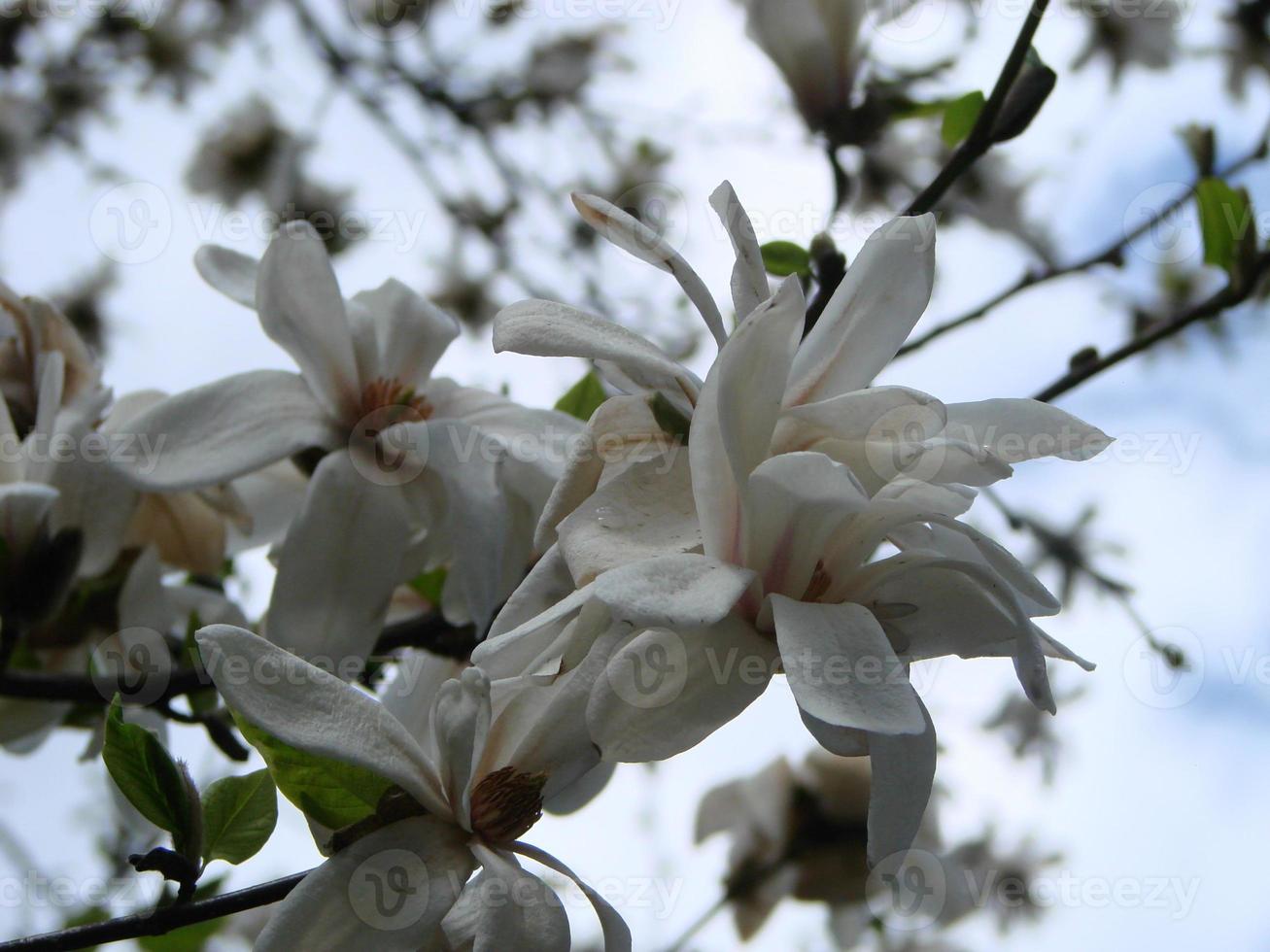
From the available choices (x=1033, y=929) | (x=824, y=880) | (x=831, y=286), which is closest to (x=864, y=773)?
(x=824, y=880)

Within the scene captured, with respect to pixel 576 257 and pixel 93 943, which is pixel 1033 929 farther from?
pixel 93 943

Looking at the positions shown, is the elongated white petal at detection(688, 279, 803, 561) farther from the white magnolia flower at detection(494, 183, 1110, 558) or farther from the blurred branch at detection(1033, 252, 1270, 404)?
the blurred branch at detection(1033, 252, 1270, 404)

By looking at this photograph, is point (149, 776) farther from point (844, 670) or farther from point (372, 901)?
point (844, 670)

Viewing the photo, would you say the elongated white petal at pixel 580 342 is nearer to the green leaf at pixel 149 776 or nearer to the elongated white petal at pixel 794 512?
the elongated white petal at pixel 794 512

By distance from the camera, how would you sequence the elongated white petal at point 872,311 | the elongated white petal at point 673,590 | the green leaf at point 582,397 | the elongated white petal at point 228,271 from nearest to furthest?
1. the elongated white petal at point 673,590
2. the elongated white petal at point 872,311
3. the elongated white petal at point 228,271
4. the green leaf at point 582,397

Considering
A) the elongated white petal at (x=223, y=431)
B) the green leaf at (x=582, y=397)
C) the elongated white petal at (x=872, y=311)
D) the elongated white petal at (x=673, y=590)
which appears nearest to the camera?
the elongated white petal at (x=673, y=590)

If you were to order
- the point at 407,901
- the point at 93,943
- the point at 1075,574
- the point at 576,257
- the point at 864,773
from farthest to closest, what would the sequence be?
the point at 576,257, the point at 1075,574, the point at 864,773, the point at 93,943, the point at 407,901

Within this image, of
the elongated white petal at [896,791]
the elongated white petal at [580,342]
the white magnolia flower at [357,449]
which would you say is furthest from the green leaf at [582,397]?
the elongated white petal at [896,791]
